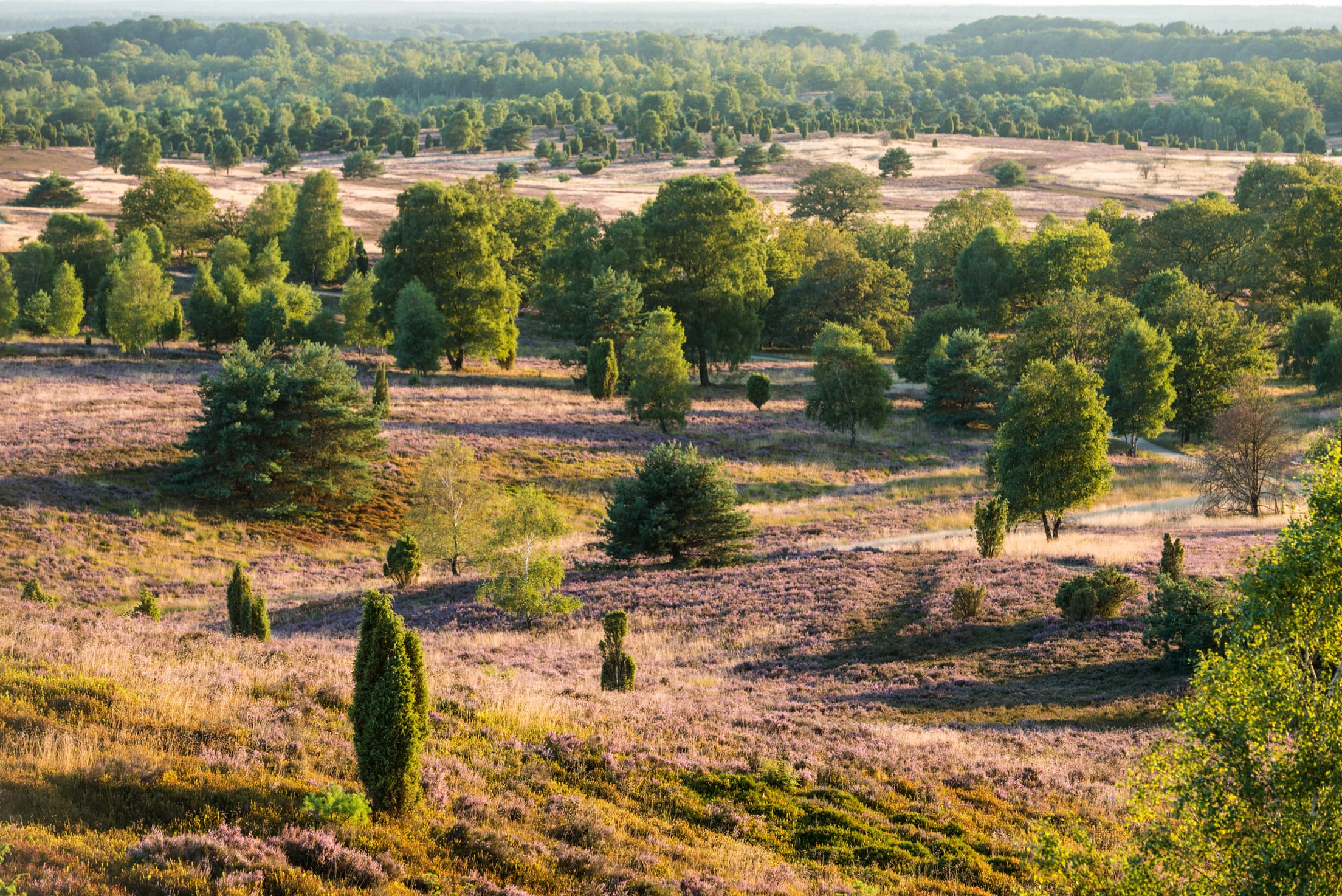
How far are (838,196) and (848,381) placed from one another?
69.4 m

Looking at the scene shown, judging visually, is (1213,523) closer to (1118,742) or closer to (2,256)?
(1118,742)

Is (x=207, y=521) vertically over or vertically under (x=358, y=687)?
under

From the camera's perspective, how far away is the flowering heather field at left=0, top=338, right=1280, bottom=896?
11750 millimetres

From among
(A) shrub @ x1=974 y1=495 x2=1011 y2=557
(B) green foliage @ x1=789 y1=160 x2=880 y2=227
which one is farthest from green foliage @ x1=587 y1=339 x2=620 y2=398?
(B) green foliage @ x1=789 y1=160 x2=880 y2=227

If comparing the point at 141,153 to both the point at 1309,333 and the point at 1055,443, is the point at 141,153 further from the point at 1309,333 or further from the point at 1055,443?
the point at 1055,443

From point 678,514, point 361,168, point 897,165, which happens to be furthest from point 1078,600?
point 361,168

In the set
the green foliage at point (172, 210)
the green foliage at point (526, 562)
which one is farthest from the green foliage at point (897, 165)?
the green foliage at point (526, 562)

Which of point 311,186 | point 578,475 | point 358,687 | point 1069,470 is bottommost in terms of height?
point 578,475

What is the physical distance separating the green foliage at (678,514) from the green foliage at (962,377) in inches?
1339

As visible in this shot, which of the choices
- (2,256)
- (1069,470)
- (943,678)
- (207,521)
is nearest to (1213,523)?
(1069,470)

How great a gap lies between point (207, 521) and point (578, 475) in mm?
17586

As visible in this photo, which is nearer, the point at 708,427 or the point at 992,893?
the point at 992,893

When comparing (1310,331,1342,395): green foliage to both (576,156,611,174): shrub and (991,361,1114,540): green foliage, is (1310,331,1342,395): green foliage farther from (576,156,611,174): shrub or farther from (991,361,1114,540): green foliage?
(576,156,611,174): shrub

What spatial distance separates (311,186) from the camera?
104250 mm
